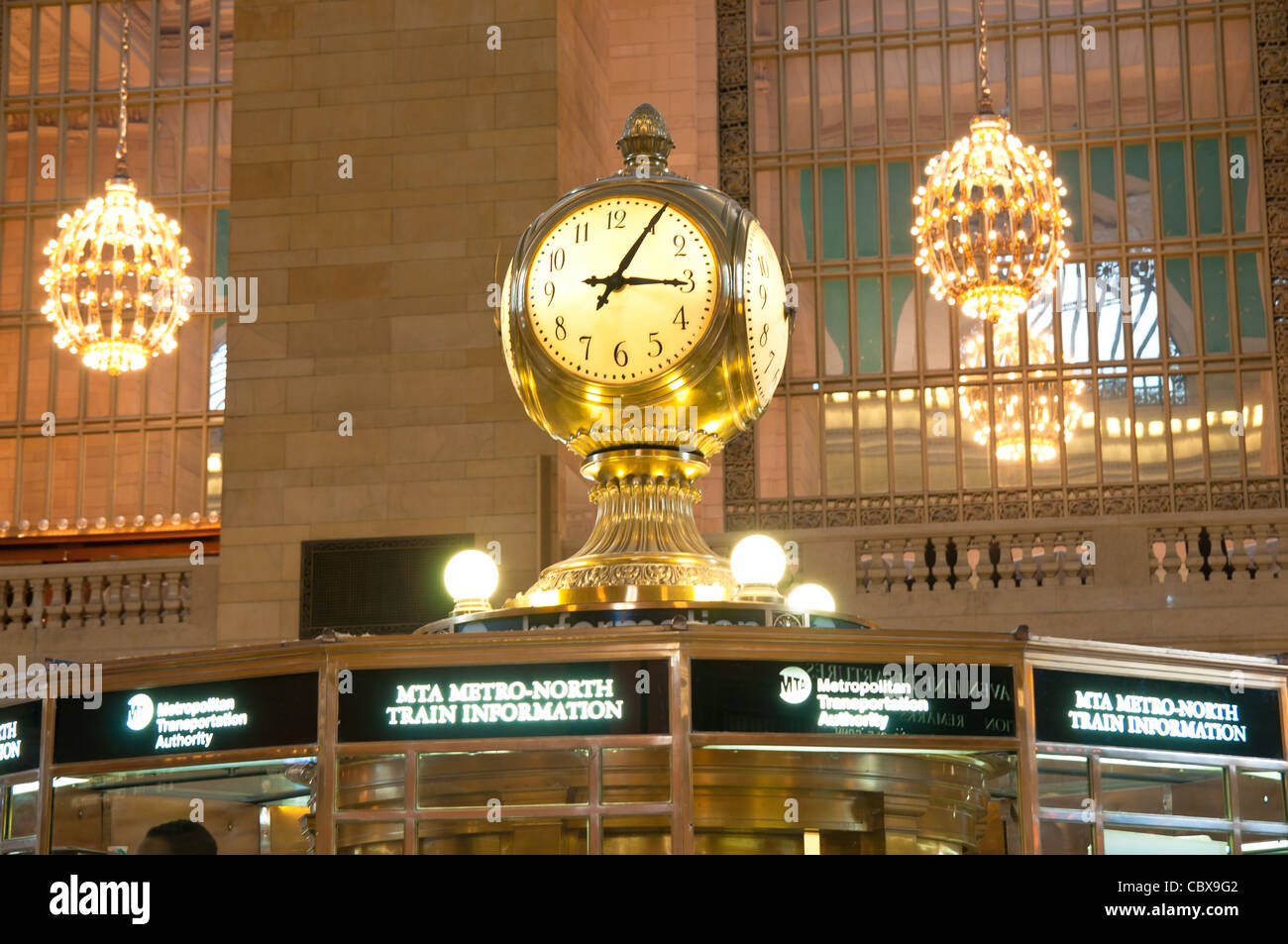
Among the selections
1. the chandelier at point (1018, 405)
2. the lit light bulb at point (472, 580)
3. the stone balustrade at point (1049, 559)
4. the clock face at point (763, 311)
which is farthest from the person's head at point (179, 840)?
the chandelier at point (1018, 405)

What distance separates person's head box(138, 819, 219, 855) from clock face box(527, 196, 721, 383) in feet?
4.43

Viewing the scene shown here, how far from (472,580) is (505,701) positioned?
89 cm

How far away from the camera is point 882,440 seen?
20453 millimetres

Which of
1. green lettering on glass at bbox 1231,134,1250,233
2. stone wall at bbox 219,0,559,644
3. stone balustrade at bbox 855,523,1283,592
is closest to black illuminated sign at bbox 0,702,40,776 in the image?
stone wall at bbox 219,0,559,644

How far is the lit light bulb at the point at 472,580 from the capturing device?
14.3 feet

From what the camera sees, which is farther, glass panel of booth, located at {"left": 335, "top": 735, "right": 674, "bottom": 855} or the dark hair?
the dark hair

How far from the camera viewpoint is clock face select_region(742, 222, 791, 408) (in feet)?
13.6

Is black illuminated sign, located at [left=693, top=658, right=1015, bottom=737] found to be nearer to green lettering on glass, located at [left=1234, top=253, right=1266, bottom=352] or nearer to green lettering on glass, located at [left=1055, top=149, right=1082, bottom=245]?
green lettering on glass, located at [left=1055, top=149, right=1082, bottom=245]

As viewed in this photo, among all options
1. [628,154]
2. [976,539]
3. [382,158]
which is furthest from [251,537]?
[628,154]

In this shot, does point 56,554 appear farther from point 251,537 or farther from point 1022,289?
point 1022,289

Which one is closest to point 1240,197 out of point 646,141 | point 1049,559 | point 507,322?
point 1049,559

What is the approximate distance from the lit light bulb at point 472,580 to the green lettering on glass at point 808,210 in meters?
17.0

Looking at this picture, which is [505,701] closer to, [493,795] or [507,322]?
[493,795]
